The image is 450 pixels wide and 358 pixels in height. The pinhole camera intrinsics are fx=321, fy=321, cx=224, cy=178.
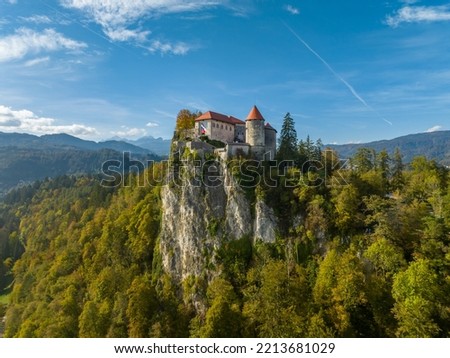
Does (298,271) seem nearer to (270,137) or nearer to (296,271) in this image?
(296,271)

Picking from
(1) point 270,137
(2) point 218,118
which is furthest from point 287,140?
(2) point 218,118

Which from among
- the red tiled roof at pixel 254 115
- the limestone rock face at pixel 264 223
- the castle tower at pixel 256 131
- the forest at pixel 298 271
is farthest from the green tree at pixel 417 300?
the red tiled roof at pixel 254 115

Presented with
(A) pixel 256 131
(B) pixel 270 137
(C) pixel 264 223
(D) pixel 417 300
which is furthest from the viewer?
(B) pixel 270 137

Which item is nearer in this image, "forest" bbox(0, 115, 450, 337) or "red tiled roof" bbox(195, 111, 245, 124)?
"forest" bbox(0, 115, 450, 337)

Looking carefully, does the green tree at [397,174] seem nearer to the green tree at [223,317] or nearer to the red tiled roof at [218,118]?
the red tiled roof at [218,118]

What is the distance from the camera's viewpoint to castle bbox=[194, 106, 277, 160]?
5412 cm

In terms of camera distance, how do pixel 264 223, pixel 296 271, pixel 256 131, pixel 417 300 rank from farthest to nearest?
pixel 256 131 < pixel 264 223 < pixel 296 271 < pixel 417 300

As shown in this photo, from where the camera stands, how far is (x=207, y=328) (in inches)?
1635

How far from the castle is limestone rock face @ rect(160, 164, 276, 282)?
458 centimetres

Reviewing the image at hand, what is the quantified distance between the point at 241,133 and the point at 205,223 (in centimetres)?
1942

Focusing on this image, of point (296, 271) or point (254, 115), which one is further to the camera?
point (254, 115)

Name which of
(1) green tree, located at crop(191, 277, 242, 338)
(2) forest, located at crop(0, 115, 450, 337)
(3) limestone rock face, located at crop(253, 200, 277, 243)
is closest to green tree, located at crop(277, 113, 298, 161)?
(2) forest, located at crop(0, 115, 450, 337)

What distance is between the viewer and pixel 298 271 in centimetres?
4231

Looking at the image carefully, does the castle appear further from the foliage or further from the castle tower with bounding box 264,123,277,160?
the foliage
